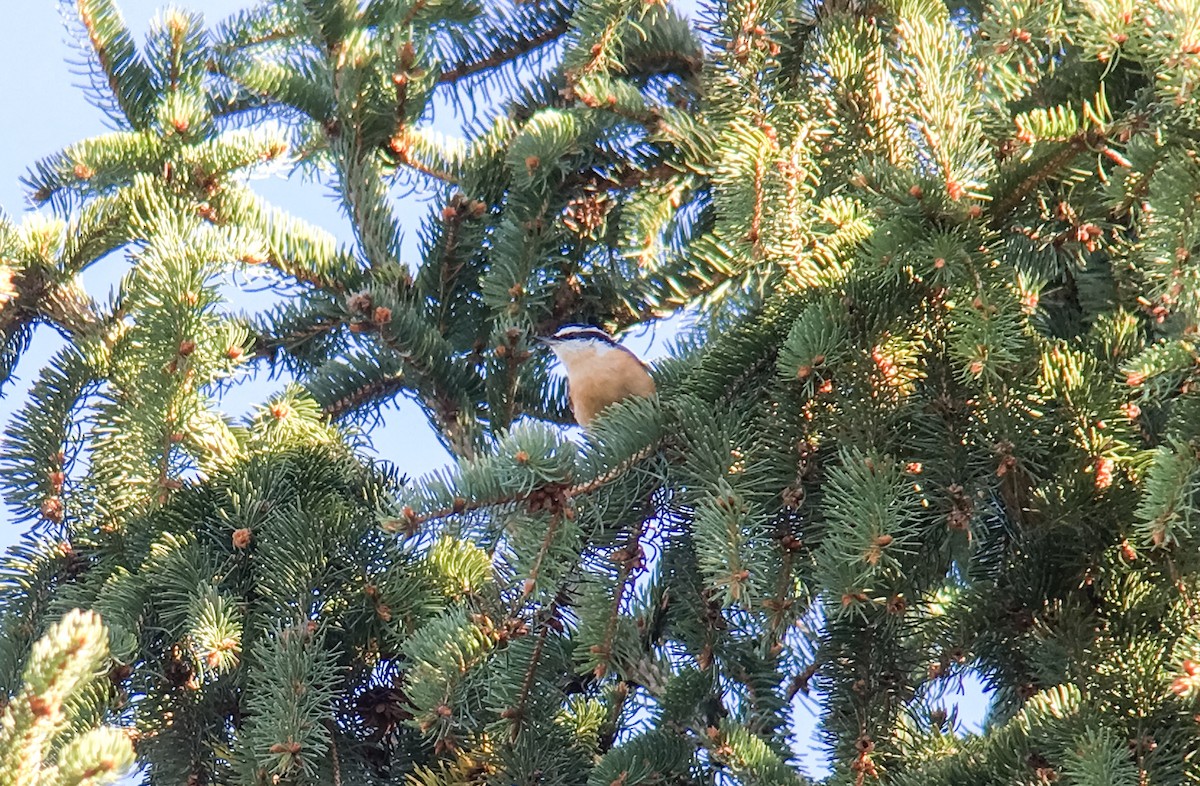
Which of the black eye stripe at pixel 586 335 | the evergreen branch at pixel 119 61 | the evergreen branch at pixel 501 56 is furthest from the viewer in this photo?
the evergreen branch at pixel 501 56

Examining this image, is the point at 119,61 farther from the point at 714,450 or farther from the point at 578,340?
the point at 714,450

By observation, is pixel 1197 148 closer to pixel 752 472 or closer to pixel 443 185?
pixel 752 472

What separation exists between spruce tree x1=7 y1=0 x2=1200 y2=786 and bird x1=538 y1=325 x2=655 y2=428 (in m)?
0.18

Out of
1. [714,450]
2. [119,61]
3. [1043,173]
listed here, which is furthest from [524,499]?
[119,61]

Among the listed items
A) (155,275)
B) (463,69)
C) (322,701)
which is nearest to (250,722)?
(322,701)

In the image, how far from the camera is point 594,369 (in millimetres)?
3014

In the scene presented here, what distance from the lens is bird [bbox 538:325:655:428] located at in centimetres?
297

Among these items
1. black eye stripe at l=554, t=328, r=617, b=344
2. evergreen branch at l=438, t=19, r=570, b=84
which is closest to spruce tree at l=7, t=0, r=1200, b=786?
black eye stripe at l=554, t=328, r=617, b=344

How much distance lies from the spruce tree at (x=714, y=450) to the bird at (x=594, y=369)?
0.58ft

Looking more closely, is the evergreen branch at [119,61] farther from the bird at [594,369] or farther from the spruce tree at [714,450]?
the bird at [594,369]

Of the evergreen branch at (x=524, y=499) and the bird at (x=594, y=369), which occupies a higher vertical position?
the bird at (x=594, y=369)

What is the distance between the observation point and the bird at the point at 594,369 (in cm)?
297

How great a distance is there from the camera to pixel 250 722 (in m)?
2.23

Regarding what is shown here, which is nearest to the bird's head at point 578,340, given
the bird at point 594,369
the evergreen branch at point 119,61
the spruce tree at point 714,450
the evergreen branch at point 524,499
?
the bird at point 594,369
